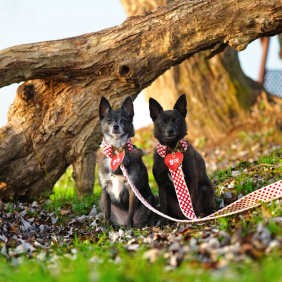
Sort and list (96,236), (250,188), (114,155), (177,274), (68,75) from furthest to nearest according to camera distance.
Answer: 1. (68,75)
2. (250,188)
3. (114,155)
4. (96,236)
5. (177,274)

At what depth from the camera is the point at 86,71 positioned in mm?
6082

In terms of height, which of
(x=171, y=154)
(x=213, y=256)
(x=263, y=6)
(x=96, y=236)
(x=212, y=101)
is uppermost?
(x=263, y=6)

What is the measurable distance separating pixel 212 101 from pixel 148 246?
376 inches

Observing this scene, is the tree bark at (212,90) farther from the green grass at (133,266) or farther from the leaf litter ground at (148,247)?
the green grass at (133,266)

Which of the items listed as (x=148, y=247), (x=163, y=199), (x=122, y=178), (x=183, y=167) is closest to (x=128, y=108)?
(x=122, y=178)

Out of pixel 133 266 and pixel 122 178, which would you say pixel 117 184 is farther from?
pixel 133 266

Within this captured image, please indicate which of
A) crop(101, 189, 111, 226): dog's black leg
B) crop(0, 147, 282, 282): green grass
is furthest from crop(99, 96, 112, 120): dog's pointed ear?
crop(0, 147, 282, 282): green grass

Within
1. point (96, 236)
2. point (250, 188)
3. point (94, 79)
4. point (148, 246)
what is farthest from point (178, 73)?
point (148, 246)

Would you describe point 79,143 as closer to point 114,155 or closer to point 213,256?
point 114,155

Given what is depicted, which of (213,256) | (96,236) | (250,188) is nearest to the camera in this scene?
(213,256)

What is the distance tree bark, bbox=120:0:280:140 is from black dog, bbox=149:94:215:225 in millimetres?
7460

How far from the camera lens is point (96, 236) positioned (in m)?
4.40

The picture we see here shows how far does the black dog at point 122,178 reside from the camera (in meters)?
4.61

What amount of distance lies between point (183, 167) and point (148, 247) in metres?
1.64
